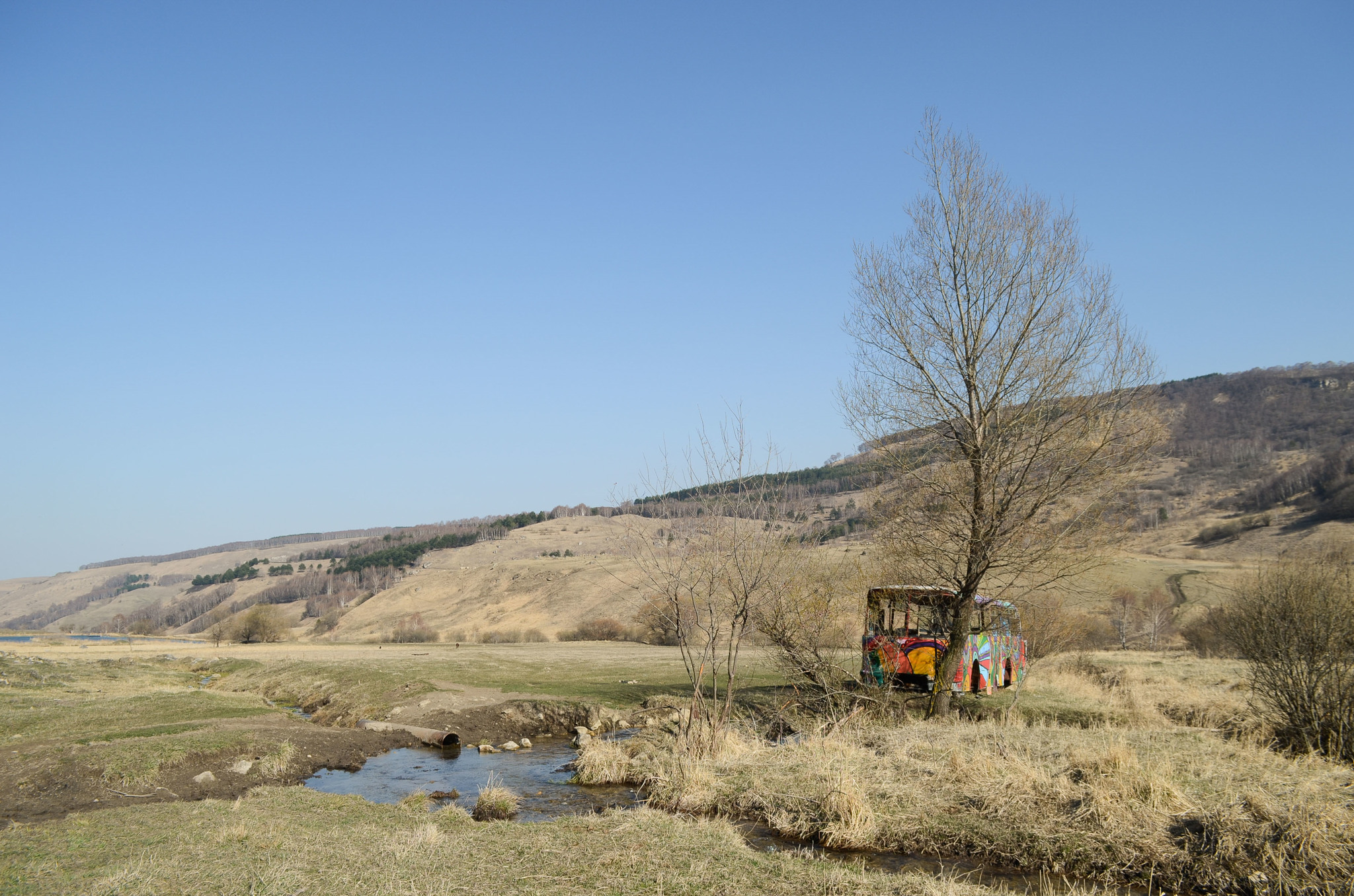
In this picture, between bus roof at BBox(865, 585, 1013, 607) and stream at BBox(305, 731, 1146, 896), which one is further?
bus roof at BBox(865, 585, 1013, 607)

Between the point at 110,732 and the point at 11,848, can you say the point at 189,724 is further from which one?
the point at 11,848

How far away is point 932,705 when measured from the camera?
53.9 ft

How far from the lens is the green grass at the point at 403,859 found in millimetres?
7320

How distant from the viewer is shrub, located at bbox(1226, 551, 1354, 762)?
12.2m

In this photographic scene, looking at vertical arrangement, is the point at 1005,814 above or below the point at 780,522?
below

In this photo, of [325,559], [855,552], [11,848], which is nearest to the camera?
[11,848]

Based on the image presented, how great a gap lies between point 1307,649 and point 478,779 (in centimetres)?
1550

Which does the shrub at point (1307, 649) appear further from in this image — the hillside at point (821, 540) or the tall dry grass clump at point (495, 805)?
the tall dry grass clump at point (495, 805)

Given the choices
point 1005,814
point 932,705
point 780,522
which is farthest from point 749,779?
point 932,705

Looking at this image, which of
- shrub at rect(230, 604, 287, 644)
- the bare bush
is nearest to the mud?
the bare bush

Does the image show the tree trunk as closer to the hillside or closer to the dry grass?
the dry grass

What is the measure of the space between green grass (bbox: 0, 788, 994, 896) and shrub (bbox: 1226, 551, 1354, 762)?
9188 mm

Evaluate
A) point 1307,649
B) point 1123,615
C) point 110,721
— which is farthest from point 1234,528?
point 110,721

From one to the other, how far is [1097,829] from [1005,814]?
111 centimetres
